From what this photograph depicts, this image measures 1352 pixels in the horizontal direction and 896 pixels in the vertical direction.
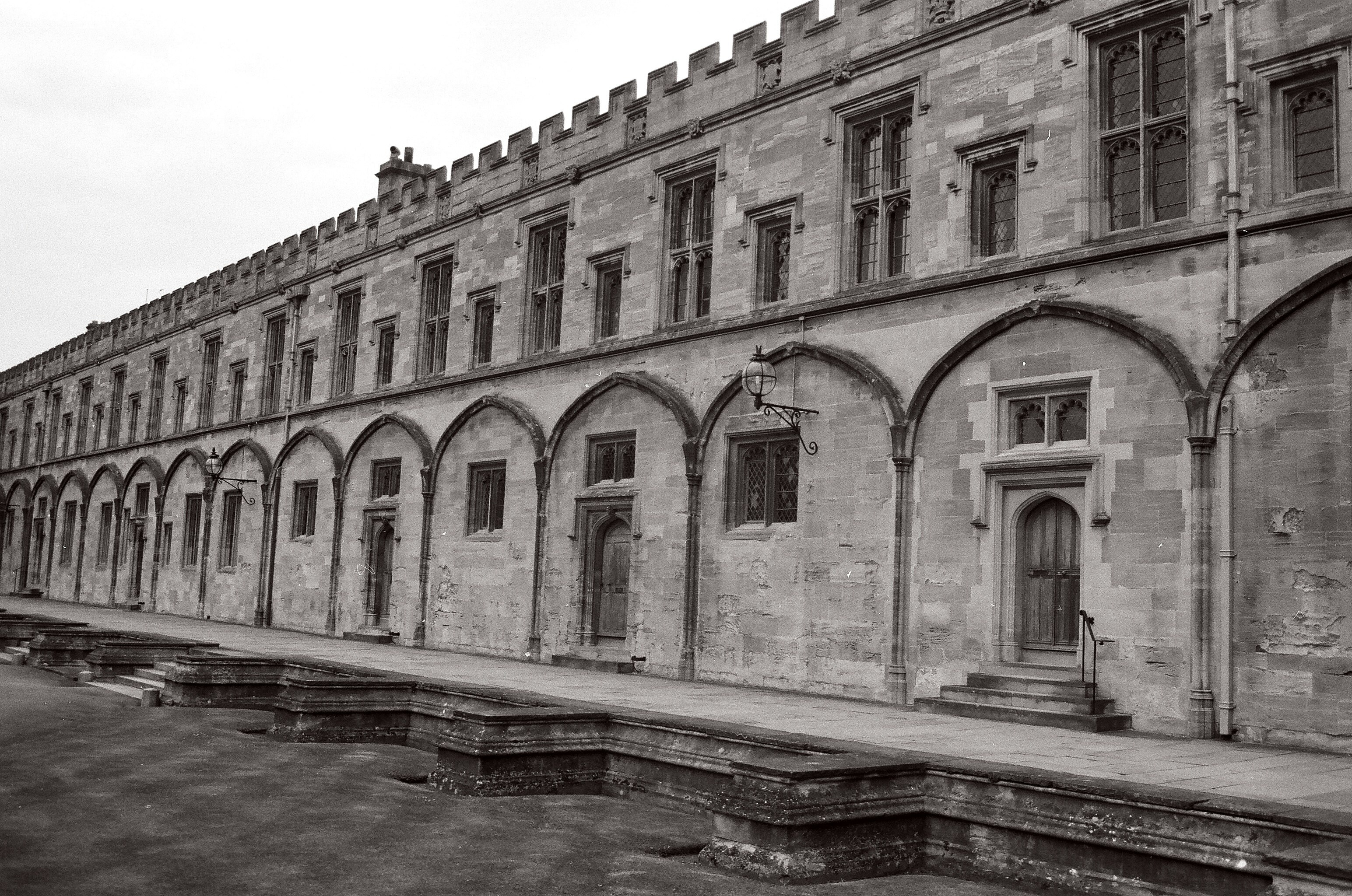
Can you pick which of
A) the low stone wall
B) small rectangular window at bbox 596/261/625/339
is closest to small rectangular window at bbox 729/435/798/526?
small rectangular window at bbox 596/261/625/339

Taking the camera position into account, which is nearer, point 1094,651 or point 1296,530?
point 1296,530

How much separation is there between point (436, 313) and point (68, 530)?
22.6 meters

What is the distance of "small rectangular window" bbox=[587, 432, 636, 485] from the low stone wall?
7898mm

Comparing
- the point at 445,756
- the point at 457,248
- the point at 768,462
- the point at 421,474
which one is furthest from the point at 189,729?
the point at 457,248

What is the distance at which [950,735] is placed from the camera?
10.6m

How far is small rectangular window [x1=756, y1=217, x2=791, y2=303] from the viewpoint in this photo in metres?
16.4

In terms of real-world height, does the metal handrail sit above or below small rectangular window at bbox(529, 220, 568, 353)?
below

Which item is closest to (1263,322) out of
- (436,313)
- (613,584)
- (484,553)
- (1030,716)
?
(1030,716)

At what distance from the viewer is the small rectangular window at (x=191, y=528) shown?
31.2m

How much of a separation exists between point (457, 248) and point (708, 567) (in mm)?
9208

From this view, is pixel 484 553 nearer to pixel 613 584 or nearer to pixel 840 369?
pixel 613 584

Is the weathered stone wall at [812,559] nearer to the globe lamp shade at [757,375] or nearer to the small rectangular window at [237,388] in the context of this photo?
the globe lamp shade at [757,375]

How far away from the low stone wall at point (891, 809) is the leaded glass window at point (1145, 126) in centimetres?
689

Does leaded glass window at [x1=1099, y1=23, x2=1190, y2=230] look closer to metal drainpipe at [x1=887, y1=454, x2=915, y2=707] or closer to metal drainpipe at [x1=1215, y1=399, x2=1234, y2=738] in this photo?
metal drainpipe at [x1=1215, y1=399, x2=1234, y2=738]
